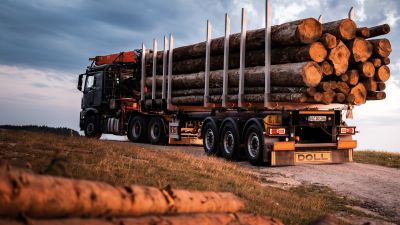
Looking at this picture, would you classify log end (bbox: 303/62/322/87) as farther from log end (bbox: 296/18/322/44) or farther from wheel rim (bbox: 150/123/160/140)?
wheel rim (bbox: 150/123/160/140)

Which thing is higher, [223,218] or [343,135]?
[343,135]

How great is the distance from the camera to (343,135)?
13.5m

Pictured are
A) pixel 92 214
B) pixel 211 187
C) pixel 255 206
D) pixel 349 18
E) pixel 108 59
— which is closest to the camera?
pixel 92 214

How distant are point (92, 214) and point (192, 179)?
15.0 feet

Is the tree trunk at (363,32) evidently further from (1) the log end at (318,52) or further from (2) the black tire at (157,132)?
(2) the black tire at (157,132)

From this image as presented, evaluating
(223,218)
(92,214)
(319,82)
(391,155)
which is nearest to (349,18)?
(319,82)

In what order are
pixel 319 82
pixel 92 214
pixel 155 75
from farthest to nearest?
pixel 155 75, pixel 319 82, pixel 92 214

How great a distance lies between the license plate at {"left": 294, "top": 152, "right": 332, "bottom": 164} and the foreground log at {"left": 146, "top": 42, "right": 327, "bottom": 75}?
103 inches

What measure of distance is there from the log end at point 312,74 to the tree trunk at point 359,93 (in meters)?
1.53

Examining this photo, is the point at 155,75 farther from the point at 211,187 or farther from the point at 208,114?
the point at 211,187

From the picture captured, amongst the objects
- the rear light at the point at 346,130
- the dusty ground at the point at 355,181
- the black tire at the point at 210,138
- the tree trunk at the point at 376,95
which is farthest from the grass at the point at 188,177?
the tree trunk at the point at 376,95

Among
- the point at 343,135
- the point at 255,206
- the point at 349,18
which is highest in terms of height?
the point at 349,18

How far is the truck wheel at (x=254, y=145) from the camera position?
491 inches

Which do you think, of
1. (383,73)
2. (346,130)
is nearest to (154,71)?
(346,130)
